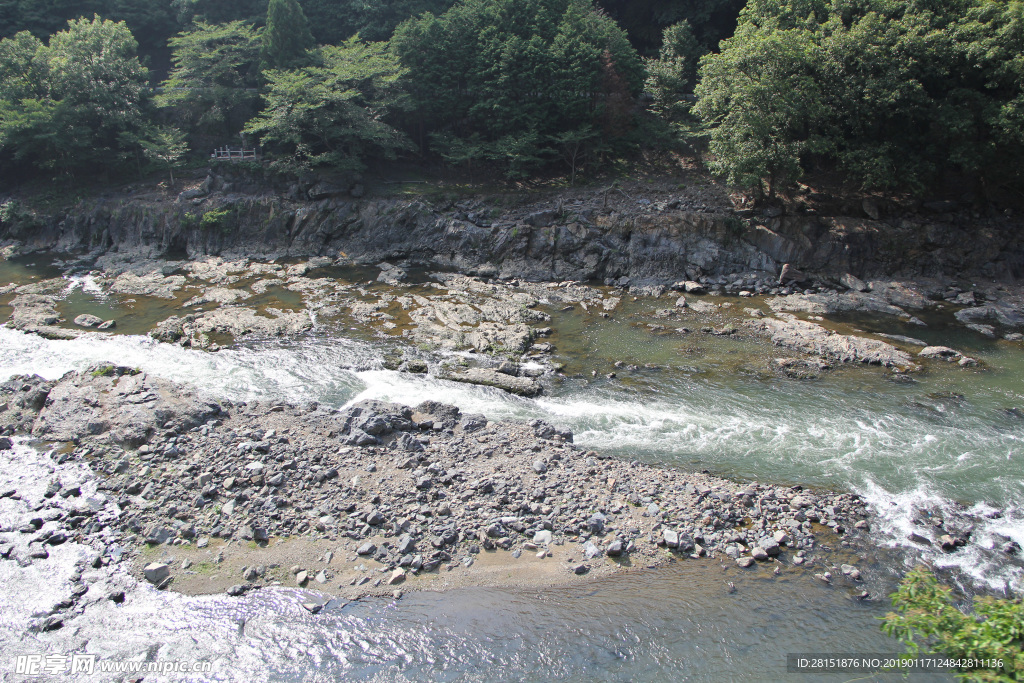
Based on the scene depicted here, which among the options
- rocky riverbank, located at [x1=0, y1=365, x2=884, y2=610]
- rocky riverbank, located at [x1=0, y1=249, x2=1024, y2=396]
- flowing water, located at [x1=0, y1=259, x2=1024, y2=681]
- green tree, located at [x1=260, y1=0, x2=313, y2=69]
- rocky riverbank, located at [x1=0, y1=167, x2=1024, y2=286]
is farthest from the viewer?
green tree, located at [x1=260, y1=0, x2=313, y2=69]

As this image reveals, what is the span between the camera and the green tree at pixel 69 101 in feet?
123

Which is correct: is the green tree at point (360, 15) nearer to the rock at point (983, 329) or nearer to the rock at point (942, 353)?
the rock at point (942, 353)

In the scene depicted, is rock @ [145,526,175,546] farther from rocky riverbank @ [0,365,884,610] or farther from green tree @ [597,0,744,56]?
green tree @ [597,0,744,56]

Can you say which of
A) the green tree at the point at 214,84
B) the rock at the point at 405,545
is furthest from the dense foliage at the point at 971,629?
the green tree at the point at 214,84

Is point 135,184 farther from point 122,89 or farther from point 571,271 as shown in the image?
point 571,271

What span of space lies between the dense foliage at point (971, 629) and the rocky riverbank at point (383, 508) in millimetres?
5149

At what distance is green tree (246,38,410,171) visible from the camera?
37125mm

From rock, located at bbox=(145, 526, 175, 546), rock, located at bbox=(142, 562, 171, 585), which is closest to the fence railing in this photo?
rock, located at bbox=(145, 526, 175, 546)

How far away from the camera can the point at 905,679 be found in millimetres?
8977

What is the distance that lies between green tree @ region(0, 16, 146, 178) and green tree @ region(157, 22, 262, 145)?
2.88m

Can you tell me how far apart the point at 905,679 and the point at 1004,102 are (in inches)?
1131

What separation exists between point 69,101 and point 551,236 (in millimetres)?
34044

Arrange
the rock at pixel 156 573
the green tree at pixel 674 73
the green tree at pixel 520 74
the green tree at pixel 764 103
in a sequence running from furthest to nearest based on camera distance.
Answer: the green tree at pixel 674 73
the green tree at pixel 520 74
the green tree at pixel 764 103
the rock at pixel 156 573

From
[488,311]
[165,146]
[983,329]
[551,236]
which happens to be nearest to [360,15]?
[165,146]
